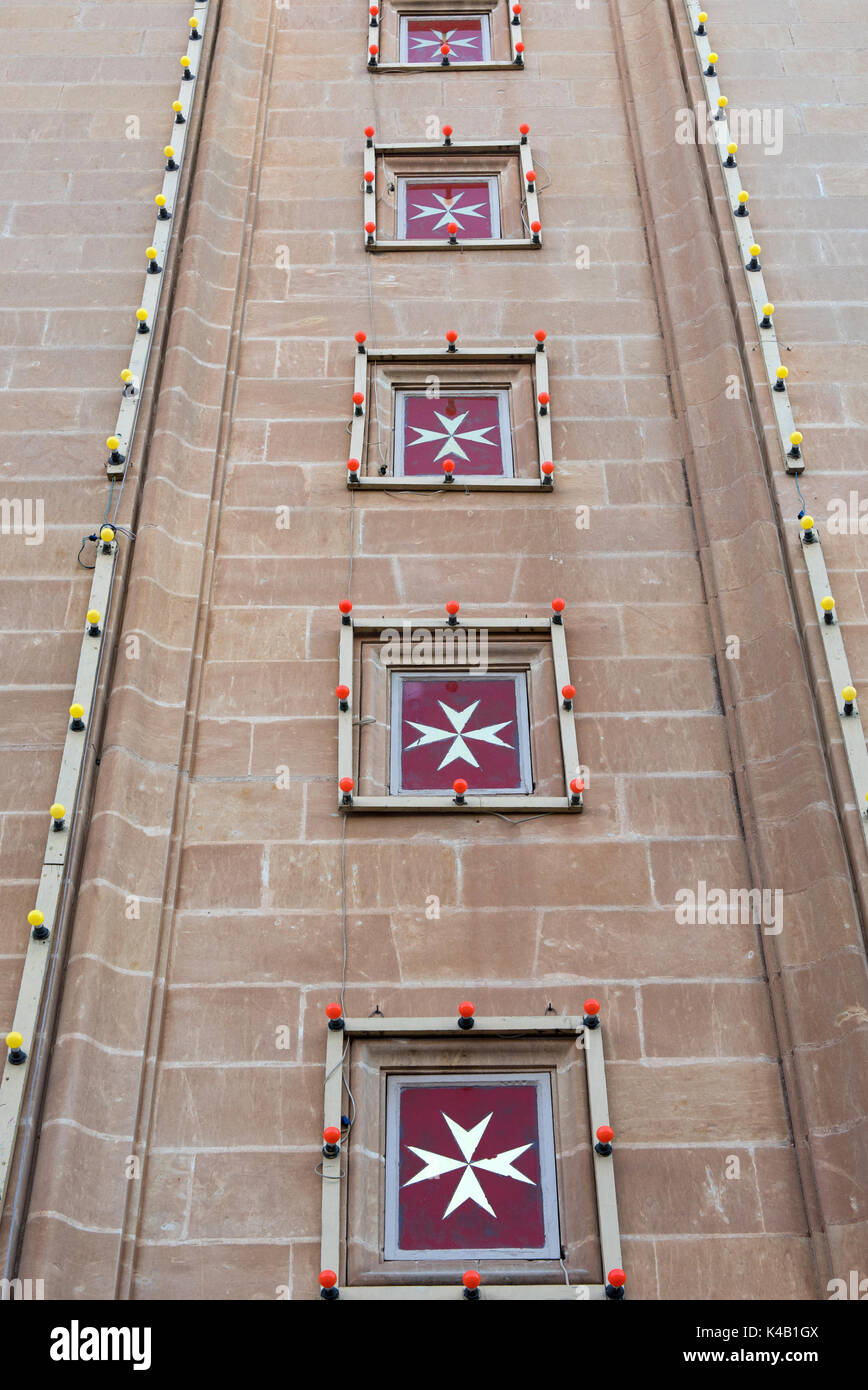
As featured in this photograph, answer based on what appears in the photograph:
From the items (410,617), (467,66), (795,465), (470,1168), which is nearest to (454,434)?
(410,617)

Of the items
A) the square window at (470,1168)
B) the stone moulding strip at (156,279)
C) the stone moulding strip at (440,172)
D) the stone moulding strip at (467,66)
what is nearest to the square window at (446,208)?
the stone moulding strip at (440,172)

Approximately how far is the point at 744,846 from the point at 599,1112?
194 centimetres

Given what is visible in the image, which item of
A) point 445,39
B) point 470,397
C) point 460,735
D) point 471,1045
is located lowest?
point 471,1045

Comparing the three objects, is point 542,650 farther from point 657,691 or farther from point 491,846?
point 491,846

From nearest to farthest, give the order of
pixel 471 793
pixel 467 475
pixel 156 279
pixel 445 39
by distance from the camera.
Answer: pixel 471 793
pixel 467 475
pixel 156 279
pixel 445 39

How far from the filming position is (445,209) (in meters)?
13.0

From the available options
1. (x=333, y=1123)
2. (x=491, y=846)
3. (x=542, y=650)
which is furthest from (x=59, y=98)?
(x=333, y=1123)

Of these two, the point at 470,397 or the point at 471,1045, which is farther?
the point at 470,397

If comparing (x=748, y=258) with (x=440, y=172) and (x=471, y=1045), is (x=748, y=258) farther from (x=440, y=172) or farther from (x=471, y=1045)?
(x=471, y=1045)

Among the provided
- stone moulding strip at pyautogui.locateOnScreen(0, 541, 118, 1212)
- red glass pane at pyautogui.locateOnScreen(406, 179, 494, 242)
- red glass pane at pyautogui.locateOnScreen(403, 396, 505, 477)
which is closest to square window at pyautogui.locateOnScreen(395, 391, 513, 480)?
red glass pane at pyautogui.locateOnScreen(403, 396, 505, 477)

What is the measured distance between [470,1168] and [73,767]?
334 cm

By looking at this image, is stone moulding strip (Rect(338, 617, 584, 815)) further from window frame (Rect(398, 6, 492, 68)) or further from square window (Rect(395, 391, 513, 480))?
window frame (Rect(398, 6, 492, 68))

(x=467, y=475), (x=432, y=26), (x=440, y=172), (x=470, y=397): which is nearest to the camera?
(x=467, y=475)

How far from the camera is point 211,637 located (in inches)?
397
